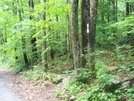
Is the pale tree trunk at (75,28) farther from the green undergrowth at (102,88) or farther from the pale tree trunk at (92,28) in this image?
the pale tree trunk at (92,28)

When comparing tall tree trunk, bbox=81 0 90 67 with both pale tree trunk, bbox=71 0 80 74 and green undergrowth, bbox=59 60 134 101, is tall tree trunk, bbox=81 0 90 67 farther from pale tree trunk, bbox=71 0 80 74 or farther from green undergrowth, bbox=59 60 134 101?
green undergrowth, bbox=59 60 134 101

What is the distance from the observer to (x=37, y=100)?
9234mm

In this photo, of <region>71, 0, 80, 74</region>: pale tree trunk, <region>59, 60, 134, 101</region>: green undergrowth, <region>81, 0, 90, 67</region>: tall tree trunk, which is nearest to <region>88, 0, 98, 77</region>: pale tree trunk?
<region>81, 0, 90, 67</region>: tall tree trunk

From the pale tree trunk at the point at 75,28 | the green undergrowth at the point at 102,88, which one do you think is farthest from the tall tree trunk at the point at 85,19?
the green undergrowth at the point at 102,88

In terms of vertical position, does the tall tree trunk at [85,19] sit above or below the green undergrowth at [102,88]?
above

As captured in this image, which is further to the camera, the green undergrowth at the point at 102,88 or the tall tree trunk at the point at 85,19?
the tall tree trunk at the point at 85,19

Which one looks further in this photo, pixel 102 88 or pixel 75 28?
pixel 75 28

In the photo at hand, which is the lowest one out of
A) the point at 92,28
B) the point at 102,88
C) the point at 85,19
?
the point at 102,88

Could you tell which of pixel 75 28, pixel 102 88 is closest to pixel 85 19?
pixel 75 28

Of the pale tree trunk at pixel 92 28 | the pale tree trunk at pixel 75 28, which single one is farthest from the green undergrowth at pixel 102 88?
the pale tree trunk at pixel 75 28

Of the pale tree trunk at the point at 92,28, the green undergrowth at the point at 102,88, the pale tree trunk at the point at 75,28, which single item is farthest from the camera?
the pale tree trunk at the point at 75,28

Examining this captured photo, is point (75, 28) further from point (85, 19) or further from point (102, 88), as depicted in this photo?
point (102, 88)

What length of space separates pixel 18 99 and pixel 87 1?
5.36 m

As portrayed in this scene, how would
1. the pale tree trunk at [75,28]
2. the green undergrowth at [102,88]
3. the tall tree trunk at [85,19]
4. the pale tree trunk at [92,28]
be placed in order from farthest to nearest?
1. the pale tree trunk at [75,28]
2. the tall tree trunk at [85,19]
3. the pale tree trunk at [92,28]
4. the green undergrowth at [102,88]
